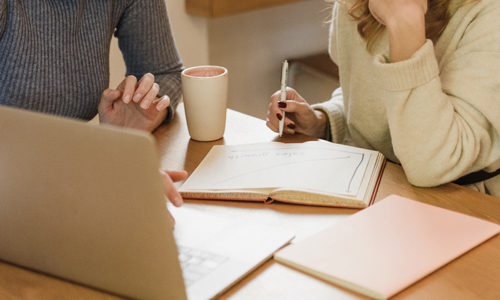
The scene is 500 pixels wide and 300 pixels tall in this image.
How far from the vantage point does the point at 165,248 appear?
424 mm

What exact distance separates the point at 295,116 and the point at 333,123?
0.46 ft

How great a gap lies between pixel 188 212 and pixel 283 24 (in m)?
2.02

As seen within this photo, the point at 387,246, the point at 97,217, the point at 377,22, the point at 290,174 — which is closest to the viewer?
the point at 97,217

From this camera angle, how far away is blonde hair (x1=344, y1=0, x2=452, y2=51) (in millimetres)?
869

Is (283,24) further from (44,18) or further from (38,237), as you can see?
(38,237)

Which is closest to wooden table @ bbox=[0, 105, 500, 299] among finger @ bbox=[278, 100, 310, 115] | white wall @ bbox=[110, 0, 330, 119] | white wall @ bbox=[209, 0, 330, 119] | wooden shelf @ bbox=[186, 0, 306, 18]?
finger @ bbox=[278, 100, 310, 115]

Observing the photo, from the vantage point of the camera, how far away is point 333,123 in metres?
1.08

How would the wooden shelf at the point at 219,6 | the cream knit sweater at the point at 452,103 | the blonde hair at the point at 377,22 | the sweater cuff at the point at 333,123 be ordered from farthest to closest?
1. the wooden shelf at the point at 219,6
2. the sweater cuff at the point at 333,123
3. the blonde hair at the point at 377,22
4. the cream knit sweater at the point at 452,103

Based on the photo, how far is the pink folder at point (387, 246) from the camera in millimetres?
510

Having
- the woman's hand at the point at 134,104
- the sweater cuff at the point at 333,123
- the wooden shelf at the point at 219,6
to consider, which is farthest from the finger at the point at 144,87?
the wooden shelf at the point at 219,6

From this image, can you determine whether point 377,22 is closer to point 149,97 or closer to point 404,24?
point 404,24

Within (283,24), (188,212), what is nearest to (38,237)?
(188,212)

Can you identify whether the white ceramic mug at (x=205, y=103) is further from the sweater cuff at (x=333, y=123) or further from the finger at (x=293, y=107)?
the sweater cuff at (x=333, y=123)

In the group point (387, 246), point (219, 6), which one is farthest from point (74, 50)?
point (219, 6)
